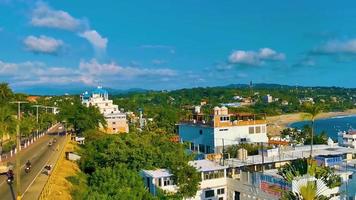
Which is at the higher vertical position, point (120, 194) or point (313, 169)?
point (313, 169)

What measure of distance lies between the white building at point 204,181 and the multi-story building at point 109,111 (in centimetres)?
5732

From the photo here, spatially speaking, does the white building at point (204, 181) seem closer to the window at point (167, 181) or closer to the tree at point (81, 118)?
the window at point (167, 181)

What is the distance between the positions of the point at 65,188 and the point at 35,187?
15.7 feet

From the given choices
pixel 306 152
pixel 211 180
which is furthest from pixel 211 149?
pixel 211 180

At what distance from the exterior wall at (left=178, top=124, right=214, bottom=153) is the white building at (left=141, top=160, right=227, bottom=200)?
22557 millimetres

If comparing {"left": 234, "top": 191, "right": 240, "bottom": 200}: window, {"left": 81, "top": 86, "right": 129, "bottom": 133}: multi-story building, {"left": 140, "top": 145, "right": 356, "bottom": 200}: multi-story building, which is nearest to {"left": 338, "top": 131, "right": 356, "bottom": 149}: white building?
{"left": 140, "top": 145, "right": 356, "bottom": 200}: multi-story building

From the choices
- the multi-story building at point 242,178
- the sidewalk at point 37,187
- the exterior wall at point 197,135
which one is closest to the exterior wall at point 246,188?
the multi-story building at point 242,178

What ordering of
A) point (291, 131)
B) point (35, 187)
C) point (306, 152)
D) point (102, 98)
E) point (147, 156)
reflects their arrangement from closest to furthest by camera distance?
point (35, 187), point (147, 156), point (306, 152), point (291, 131), point (102, 98)

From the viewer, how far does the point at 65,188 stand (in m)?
41.2

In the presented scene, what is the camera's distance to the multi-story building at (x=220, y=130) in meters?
64.4

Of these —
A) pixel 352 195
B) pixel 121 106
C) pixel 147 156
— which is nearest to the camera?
pixel 352 195

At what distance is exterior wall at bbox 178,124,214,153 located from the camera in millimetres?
65250

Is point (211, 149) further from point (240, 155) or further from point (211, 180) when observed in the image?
point (211, 180)

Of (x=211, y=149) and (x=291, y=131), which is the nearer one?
(x=211, y=149)
